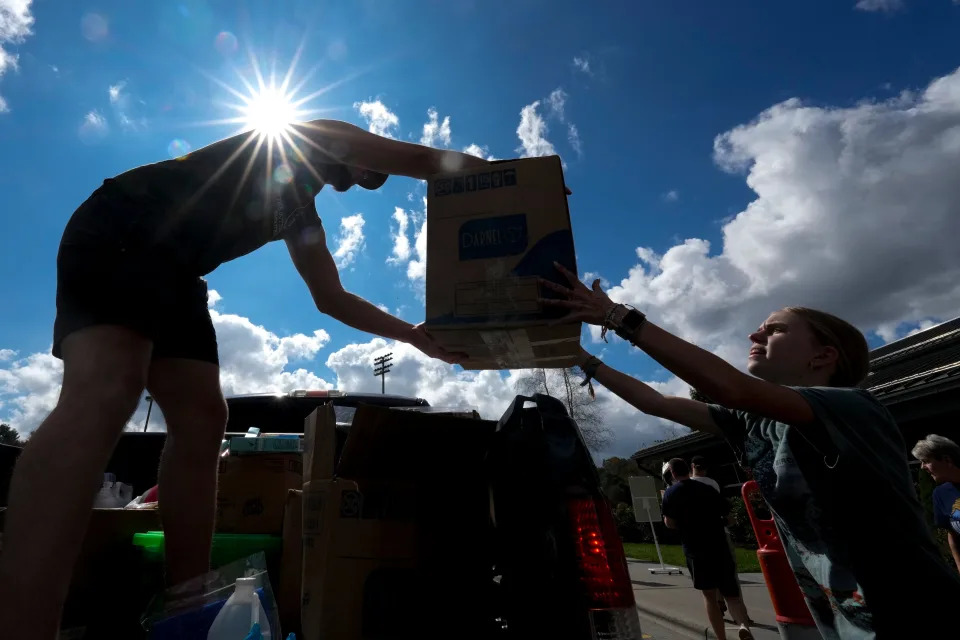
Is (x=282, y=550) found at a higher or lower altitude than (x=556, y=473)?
lower

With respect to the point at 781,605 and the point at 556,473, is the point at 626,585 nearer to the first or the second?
the point at 556,473

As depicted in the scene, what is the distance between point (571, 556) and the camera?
36.2 inches

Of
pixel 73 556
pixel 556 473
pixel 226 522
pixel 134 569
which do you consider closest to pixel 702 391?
pixel 556 473

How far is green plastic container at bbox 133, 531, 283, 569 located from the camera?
161cm

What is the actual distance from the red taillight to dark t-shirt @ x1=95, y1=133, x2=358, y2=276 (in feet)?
3.91

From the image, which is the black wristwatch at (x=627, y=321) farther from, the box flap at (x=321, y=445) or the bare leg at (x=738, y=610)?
the bare leg at (x=738, y=610)

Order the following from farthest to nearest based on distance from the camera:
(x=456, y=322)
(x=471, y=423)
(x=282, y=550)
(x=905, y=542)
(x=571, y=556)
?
(x=282, y=550) < (x=456, y=322) < (x=905, y=542) < (x=471, y=423) < (x=571, y=556)

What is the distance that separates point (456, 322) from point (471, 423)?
1.25 feet

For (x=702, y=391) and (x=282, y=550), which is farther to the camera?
(x=282, y=550)

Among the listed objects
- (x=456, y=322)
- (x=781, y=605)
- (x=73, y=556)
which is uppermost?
(x=456, y=322)

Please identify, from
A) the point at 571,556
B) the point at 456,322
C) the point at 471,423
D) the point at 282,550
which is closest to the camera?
the point at 571,556

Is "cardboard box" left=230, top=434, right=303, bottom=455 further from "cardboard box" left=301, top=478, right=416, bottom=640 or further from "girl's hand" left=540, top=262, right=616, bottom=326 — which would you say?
"girl's hand" left=540, top=262, right=616, bottom=326

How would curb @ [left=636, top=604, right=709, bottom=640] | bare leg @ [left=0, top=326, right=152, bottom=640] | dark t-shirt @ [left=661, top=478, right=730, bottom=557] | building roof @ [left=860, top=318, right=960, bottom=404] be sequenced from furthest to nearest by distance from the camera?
1. building roof @ [left=860, top=318, right=960, bottom=404]
2. dark t-shirt @ [left=661, top=478, right=730, bottom=557]
3. curb @ [left=636, top=604, right=709, bottom=640]
4. bare leg @ [left=0, top=326, right=152, bottom=640]

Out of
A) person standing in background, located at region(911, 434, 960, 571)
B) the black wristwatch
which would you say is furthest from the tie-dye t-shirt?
person standing in background, located at region(911, 434, 960, 571)
